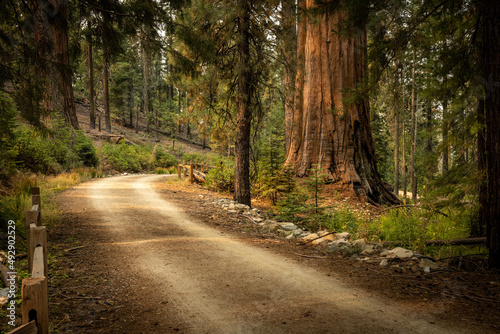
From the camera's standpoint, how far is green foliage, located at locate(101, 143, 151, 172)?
866 inches

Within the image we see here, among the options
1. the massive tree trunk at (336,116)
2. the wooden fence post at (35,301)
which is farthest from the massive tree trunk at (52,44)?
the massive tree trunk at (336,116)

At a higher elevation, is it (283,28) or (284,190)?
(283,28)

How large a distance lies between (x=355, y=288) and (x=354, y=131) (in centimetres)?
730

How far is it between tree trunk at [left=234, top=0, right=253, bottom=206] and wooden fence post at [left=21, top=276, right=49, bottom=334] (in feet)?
24.7

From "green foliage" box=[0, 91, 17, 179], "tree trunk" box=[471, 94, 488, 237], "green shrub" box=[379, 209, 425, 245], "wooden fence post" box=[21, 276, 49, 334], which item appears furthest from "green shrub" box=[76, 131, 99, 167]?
"tree trunk" box=[471, 94, 488, 237]

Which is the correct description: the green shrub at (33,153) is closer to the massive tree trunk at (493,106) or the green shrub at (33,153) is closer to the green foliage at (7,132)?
the green foliage at (7,132)

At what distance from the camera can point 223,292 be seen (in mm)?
3830

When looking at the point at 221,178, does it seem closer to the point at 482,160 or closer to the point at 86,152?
the point at 482,160

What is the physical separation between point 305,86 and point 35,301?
10527 mm

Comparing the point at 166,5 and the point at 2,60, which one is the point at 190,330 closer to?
the point at 2,60

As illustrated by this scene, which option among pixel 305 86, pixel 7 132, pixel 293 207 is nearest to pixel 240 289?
pixel 293 207

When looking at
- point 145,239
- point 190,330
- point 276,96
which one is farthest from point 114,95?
point 190,330

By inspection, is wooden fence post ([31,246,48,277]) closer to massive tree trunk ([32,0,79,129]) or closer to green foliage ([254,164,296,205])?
massive tree trunk ([32,0,79,129])

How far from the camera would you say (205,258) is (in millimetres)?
5105
